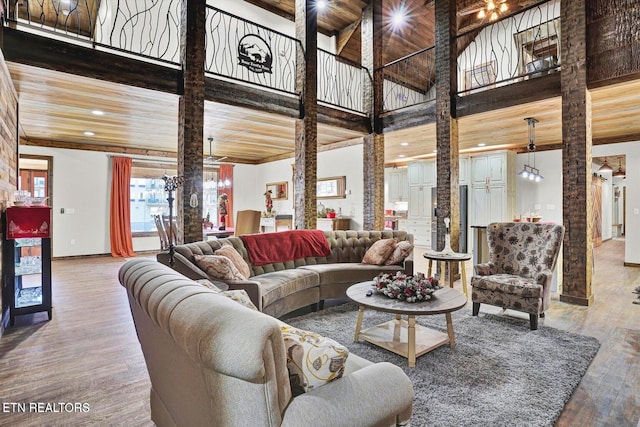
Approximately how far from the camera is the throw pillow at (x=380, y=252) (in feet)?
14.2

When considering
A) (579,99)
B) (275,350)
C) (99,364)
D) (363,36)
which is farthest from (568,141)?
(99,364)

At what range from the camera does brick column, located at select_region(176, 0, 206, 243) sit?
4.24m

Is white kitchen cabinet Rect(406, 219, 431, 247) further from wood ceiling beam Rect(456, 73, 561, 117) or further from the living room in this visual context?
wood ceiling beam Rect(456, 73, 561, 117)

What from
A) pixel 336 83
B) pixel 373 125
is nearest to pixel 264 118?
pixel 373 125

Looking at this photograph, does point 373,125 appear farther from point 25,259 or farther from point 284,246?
point 25,259

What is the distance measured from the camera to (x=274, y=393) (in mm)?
986

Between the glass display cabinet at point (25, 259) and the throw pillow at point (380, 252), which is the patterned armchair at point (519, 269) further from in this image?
the glass display cabinet at point (25, 259)

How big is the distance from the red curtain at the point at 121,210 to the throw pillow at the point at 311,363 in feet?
26.9

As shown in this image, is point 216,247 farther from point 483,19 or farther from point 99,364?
point 483,19

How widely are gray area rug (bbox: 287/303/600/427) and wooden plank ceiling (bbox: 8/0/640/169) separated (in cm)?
316

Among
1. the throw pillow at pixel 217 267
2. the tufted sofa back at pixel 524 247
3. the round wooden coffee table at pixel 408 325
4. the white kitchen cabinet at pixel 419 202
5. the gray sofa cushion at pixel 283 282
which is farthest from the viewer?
the white kitchen cabinet at pixel 419 202

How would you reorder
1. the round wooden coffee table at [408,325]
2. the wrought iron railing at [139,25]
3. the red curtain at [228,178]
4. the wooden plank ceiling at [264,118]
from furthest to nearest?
the red curtain at [228,178] → the wrought iron railing at [139,25] → the wooden plank ceiling at [264,118] → the round wooden coffee table at [408,325]

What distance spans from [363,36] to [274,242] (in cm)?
471

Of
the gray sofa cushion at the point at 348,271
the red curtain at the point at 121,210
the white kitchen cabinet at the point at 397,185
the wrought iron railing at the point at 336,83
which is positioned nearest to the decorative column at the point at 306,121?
the gray sofa cushion at the point at 348,271
